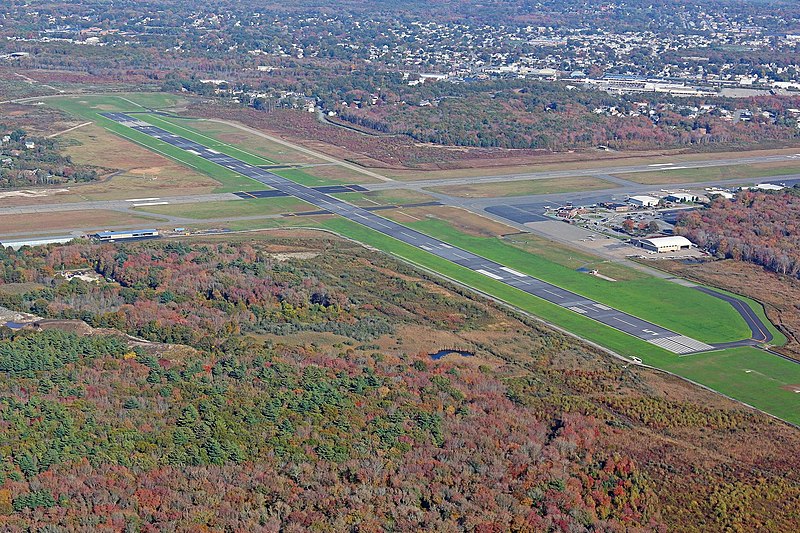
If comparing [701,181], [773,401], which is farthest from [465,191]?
[773,401]

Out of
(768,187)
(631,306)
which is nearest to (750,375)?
(631,306)

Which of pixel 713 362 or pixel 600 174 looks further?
pixel 600 174

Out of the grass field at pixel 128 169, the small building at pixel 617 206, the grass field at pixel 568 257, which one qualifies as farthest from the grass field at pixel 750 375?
the grass field at pixel 128 169

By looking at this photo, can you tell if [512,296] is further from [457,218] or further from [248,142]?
[248,142]

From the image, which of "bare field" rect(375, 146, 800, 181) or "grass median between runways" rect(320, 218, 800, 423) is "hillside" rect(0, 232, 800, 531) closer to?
"grass median between runways" rect(320, 218, 800, 423)

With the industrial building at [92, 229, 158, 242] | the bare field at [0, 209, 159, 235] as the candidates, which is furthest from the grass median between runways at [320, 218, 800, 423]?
the bare field at [0, 209, 159, 235]

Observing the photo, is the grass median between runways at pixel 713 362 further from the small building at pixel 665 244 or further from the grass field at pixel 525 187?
the grass field at pixel 525 187
